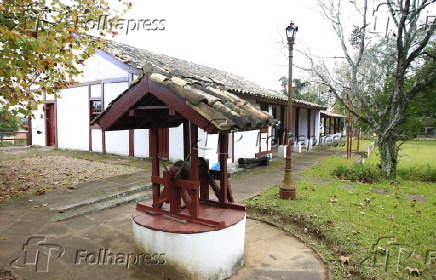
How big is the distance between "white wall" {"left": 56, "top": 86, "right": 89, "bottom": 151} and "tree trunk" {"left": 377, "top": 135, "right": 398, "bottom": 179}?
40.6ft

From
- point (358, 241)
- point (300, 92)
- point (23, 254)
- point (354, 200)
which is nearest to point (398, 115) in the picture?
point (354, 200)

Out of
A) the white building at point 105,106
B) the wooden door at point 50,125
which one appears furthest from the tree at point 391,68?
the wooden door at point 50,125

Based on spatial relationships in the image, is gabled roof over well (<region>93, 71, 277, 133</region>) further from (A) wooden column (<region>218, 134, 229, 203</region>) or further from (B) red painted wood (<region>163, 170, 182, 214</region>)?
(B) red painted wood (<region>163, 170, 182, 214</region>)

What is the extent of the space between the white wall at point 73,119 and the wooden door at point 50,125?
641 millimetres

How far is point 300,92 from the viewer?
3431 cm

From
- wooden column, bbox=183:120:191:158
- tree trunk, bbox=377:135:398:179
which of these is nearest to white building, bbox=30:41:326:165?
tree trunk, bbox=377:135:398:179

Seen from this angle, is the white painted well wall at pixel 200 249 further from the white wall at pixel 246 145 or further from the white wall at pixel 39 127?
the white wall at pixel 39 127

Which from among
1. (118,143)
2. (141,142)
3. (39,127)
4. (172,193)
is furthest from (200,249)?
(39,127)

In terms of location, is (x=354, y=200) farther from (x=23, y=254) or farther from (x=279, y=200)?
(x=23, y=254)

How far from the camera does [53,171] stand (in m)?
9.16

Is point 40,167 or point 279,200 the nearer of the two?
point 279,200

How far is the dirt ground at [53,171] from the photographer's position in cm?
728

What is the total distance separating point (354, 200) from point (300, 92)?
29.3 meters

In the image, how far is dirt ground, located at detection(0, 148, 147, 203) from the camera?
728 cm
